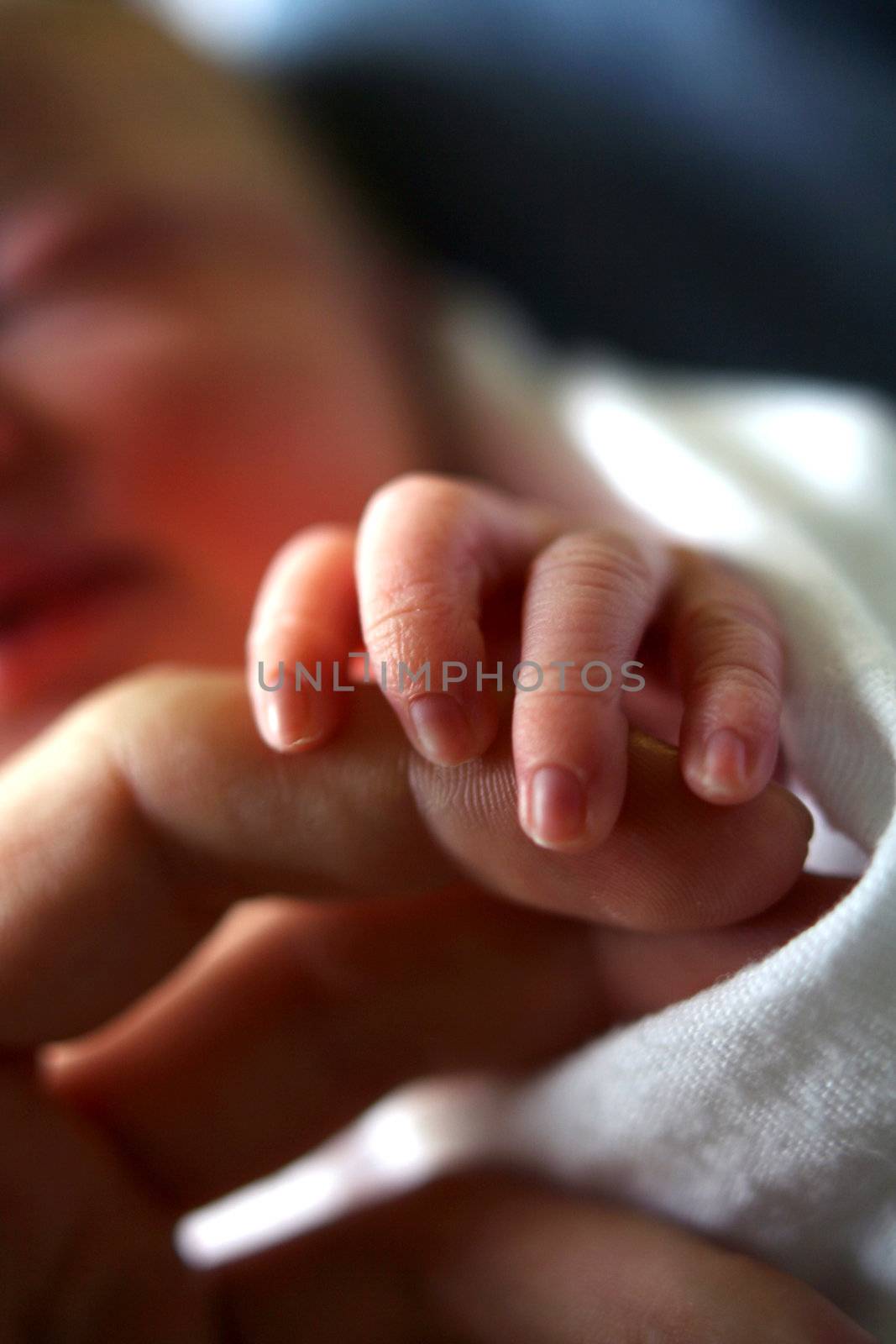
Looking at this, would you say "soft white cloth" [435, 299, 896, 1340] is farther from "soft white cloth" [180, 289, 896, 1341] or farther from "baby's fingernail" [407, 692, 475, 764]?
"baby's fingernail" [407, 692, 475, 764]

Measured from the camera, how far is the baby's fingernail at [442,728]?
357mm

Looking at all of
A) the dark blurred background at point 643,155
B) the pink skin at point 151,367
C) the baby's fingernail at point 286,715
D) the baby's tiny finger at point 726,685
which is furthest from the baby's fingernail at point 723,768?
the dark blurred background at point 643,155

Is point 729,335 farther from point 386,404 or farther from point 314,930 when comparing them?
point 314,930

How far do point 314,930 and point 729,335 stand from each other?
712 millimetres

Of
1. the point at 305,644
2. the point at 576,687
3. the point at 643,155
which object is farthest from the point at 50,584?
the point at 643,155

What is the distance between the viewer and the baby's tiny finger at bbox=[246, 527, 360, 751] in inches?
15.5

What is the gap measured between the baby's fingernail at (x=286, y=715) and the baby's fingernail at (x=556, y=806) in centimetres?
10

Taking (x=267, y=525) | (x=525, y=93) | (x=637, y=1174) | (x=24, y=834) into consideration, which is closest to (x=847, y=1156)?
(x=637, y=1174)

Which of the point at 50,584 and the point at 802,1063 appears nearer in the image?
the point at 802,1063

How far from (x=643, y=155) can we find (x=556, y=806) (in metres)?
0.85

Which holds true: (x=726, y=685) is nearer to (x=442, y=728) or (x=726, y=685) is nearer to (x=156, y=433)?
(x=442, y=728)

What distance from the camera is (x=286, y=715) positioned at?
0.39m

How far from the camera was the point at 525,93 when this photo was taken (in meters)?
1.03

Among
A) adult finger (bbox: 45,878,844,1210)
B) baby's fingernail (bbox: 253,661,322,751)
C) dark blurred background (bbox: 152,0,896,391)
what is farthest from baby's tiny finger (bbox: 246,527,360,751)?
dark blurred background (bbox: 152,0,896,391)
